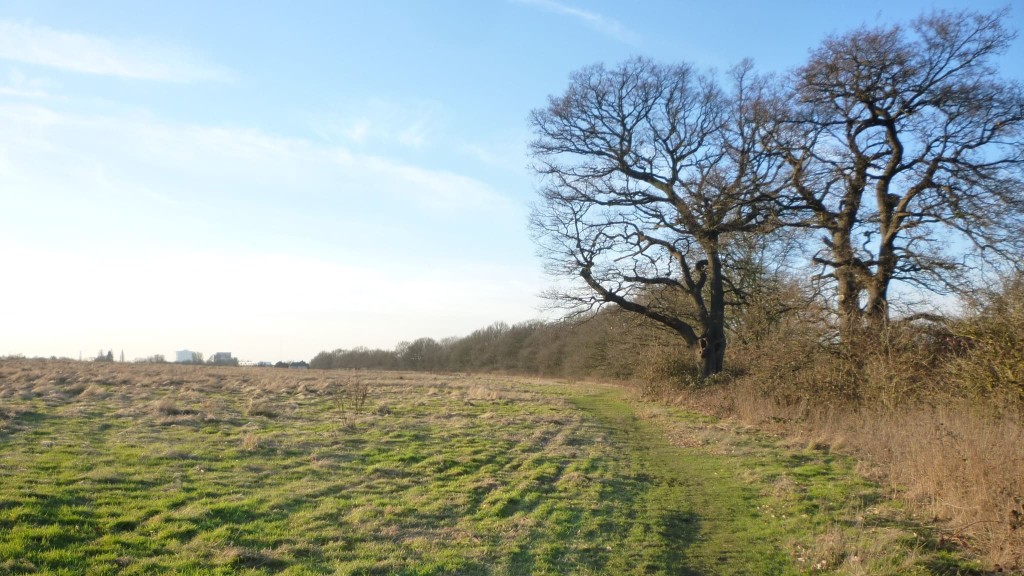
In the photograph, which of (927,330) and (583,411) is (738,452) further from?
(583,411)

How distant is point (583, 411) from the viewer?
21281 mm

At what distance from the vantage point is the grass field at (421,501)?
6.29 m

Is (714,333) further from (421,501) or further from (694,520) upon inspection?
(421,501)

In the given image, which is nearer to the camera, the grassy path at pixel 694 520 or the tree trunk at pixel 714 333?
the grassy path at pixel 694 520

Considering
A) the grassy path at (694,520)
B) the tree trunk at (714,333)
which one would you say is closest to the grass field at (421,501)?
the grassy path at (694,520)

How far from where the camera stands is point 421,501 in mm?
8578

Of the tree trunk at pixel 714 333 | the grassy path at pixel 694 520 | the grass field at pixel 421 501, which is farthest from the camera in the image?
the tree trunk at pixel 714 333

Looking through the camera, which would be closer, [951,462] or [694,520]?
[951,462]

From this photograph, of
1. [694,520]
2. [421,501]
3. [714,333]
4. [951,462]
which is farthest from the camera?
[714,333]

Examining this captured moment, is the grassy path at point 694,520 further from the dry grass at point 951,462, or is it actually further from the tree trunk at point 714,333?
the tree trunk at point 714,333

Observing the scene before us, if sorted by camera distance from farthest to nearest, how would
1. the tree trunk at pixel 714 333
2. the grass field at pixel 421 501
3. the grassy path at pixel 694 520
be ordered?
1. the tree trunk at pixel 714 333
2. the grassy path at pixel 694 520
3. the grass field at pixel 421 501

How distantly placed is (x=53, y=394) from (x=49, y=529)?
596 inches

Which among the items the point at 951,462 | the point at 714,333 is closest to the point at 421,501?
the point at 951,462

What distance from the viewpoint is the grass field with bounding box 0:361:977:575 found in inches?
247
